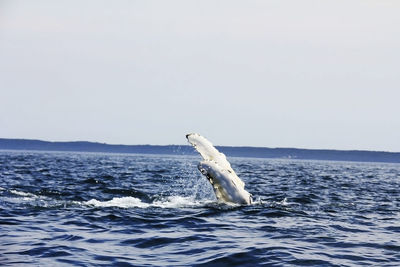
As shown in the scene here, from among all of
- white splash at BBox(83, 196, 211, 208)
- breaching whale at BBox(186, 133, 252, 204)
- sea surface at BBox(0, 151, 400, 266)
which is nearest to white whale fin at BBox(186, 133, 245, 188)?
breaching whale at BBox(186, 133, 252, 204)

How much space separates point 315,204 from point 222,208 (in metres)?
4.22

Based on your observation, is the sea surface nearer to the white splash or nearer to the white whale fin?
the white splash

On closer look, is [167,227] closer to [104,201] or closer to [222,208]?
[222,208]

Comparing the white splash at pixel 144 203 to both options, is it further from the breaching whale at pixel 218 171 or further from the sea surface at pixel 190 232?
the breaching whale at pixel 218 171

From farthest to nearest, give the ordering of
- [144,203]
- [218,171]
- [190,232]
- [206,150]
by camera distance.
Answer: [144,203]
[206,150]
[218,171]
[190,232]

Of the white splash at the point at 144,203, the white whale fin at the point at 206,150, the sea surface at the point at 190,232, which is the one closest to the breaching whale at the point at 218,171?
the white whale fin at the point at 206,150

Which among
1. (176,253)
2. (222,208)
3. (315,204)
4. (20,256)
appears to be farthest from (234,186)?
(20,256)

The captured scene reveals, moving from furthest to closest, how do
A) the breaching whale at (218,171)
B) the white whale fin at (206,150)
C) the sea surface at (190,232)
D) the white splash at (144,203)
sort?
1. the white splash at (144,203)
2. the white whale fin at (206,150)
3. the breaching whale at (218,171)
4. the sea surface at (190,232)

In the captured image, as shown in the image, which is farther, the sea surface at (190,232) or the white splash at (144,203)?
the white splash at (144,203)

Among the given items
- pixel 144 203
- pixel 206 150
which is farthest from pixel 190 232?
pixel 144 203

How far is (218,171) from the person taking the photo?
46.9 ft

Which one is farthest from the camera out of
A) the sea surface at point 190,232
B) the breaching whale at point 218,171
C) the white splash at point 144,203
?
the white splash at point 144,203

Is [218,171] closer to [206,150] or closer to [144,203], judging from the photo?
[206,150]

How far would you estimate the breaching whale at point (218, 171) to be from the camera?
14.3 metres
